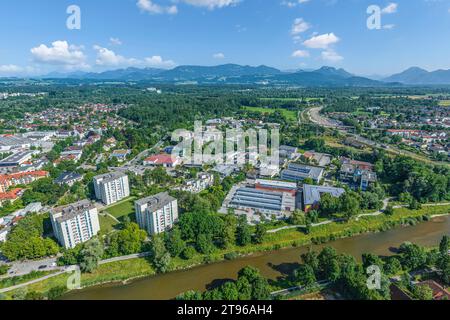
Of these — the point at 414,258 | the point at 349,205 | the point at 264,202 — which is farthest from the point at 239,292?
the point at 349,205

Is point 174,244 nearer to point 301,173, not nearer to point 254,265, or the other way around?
point 254,265

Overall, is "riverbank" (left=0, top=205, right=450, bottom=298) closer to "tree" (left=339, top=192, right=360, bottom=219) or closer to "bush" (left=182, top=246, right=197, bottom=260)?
"bush" (left=182, top=246, right=197, bottom=260)

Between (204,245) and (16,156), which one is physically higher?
(16,156)

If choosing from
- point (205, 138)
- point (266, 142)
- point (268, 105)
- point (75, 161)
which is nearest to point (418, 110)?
point (268, 105)

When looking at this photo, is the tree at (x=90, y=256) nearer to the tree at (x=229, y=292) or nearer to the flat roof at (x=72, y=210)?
the flat roof at (x=72, y=210)

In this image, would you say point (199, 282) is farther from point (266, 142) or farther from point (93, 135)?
point (93, 135)

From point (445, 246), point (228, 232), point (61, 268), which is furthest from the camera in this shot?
point (228, 232)
